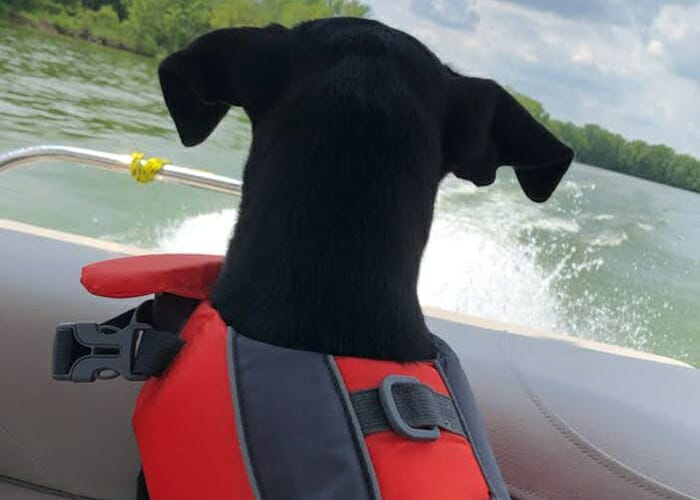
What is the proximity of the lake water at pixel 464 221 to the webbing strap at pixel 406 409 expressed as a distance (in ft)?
7.83

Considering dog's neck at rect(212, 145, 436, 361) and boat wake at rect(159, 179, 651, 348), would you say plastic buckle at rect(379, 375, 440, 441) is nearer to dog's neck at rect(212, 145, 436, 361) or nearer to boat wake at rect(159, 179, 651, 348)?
dog's neck at rect(212, 145, 436, 361)

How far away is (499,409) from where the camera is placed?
107cm

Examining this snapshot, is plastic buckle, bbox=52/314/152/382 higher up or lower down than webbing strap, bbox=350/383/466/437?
lower down

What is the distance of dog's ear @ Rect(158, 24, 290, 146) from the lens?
2.70 feet

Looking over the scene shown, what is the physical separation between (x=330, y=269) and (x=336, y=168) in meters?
0.10

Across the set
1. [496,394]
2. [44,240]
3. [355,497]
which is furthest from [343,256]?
[44,240]

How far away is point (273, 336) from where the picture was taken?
0.71m

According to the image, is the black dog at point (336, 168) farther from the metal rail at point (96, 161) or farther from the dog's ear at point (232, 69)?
the metal rail at point (96, 161)

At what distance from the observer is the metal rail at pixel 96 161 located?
1.31m

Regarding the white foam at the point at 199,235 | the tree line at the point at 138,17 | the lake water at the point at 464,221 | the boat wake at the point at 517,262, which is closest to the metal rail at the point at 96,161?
the lake water at the point at 464,221

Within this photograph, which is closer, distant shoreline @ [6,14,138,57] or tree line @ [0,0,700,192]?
tree line @ [0,0,700,192]

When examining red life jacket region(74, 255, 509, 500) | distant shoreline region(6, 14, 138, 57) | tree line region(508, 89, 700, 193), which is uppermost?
tree line region(508, 89, 700, 193)

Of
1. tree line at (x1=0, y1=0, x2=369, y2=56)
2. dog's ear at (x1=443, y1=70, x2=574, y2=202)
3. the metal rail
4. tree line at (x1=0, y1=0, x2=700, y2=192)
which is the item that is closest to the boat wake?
tree line at (x1=0, y1=0, x2=700, y2=192)

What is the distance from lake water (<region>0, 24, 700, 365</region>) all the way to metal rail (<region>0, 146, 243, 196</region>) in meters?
1.66
